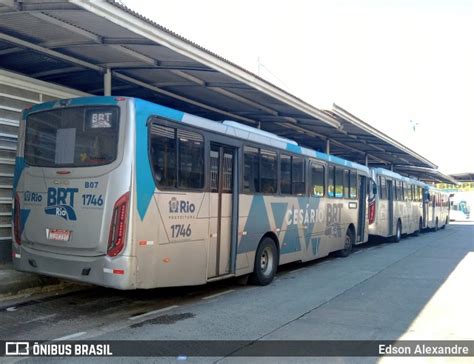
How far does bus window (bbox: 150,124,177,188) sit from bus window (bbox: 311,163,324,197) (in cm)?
554

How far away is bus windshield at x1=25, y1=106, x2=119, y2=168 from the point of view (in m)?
6.72

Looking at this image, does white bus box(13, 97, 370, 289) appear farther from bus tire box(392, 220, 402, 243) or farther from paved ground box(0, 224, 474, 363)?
bus tire box(392, 220, 402, 243)

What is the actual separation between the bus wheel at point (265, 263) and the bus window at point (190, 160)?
2454 millimetres

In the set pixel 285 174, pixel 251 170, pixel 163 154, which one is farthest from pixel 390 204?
pixel 163 154

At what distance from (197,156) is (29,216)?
2.73 metres

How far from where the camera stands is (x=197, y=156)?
7.79m

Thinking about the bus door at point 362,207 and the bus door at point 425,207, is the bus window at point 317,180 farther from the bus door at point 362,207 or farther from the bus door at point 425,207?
the bus door at point 425,207

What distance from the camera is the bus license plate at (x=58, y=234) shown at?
6.81 meters

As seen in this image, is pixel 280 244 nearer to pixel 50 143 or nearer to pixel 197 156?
pixel 197 156

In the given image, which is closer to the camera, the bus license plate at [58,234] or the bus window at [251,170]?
the bus license plate at [58,234]

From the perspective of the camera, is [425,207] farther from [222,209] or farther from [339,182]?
[222,209]

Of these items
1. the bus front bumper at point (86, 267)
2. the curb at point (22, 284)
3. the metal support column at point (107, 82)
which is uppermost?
the metal support column at point (107, 82)

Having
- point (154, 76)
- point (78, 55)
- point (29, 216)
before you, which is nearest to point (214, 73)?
point (154, 76)

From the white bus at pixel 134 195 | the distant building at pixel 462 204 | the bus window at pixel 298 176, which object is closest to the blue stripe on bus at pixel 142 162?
the white bus at pixel 134 195
